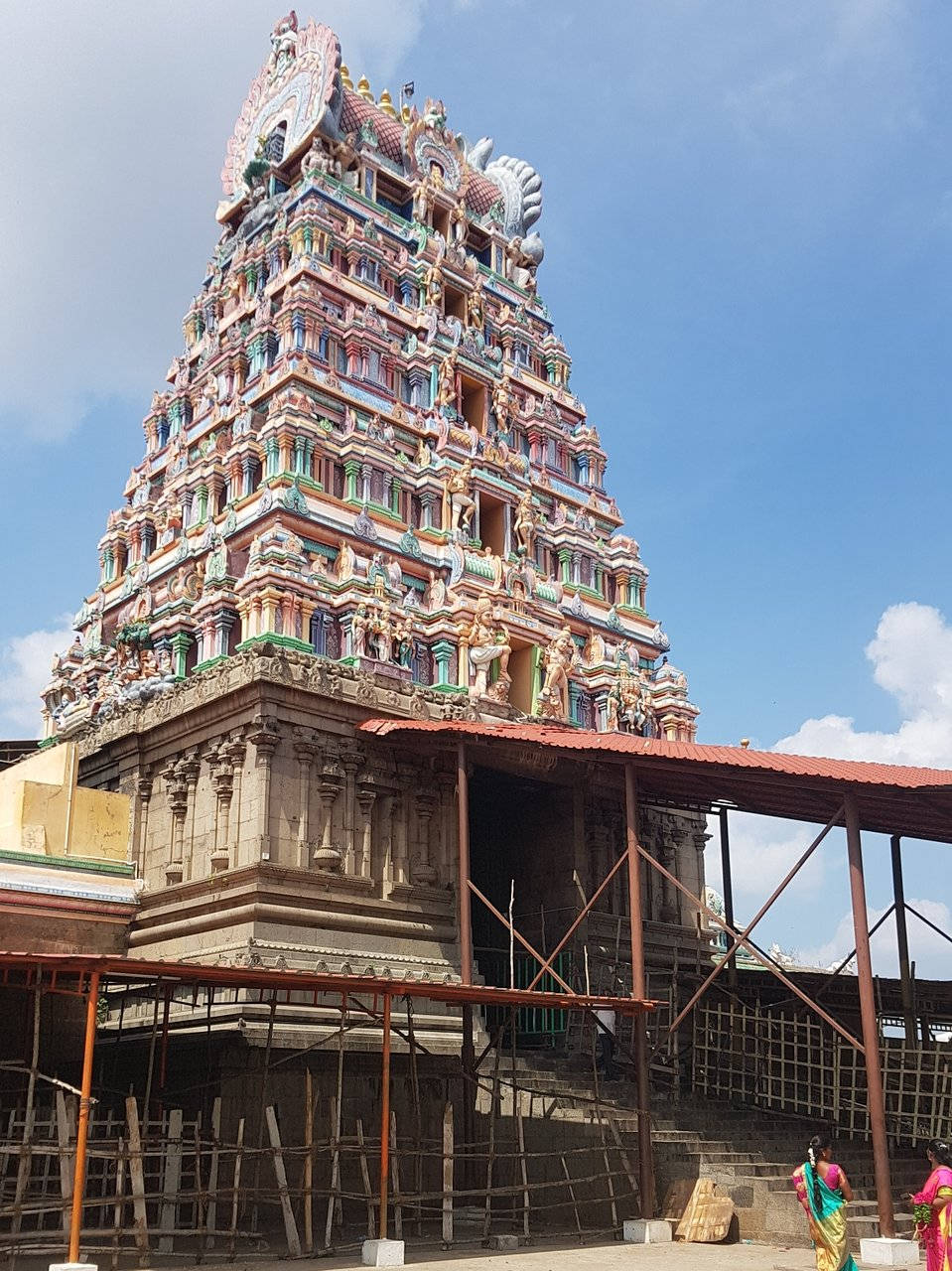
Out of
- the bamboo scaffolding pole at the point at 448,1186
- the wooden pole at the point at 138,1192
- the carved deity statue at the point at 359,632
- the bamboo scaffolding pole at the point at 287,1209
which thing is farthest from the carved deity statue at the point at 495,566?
the wooden pole at the point at 138,1192

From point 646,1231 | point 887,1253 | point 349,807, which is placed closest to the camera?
point 887,1253

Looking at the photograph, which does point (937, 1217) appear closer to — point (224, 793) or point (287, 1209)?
point (287, 1209)

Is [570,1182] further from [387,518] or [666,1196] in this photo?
[387,518]

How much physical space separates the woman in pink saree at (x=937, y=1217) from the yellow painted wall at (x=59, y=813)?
40.9 feet

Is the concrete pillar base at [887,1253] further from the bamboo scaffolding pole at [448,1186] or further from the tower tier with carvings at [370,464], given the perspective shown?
the tower tier with carvings at [370,464]

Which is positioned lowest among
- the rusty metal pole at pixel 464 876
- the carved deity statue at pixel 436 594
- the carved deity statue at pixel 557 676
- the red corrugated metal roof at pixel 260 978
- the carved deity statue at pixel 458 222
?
the red corrugated metal roof at pixel 260 978

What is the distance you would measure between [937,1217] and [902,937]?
11924 millimetres

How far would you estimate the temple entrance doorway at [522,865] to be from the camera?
26781 millimetres

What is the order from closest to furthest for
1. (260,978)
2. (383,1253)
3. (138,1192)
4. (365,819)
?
(138,1192) → (383,1253) → (260,978) → (365,819)

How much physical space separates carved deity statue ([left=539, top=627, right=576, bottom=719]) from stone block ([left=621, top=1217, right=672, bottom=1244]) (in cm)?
1415

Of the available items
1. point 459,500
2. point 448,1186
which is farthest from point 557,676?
point 448,1186

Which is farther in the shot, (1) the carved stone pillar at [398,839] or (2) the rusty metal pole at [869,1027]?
(1) the carved stone pillar at [398,839]

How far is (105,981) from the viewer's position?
16531 mm

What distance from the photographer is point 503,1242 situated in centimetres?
1655
